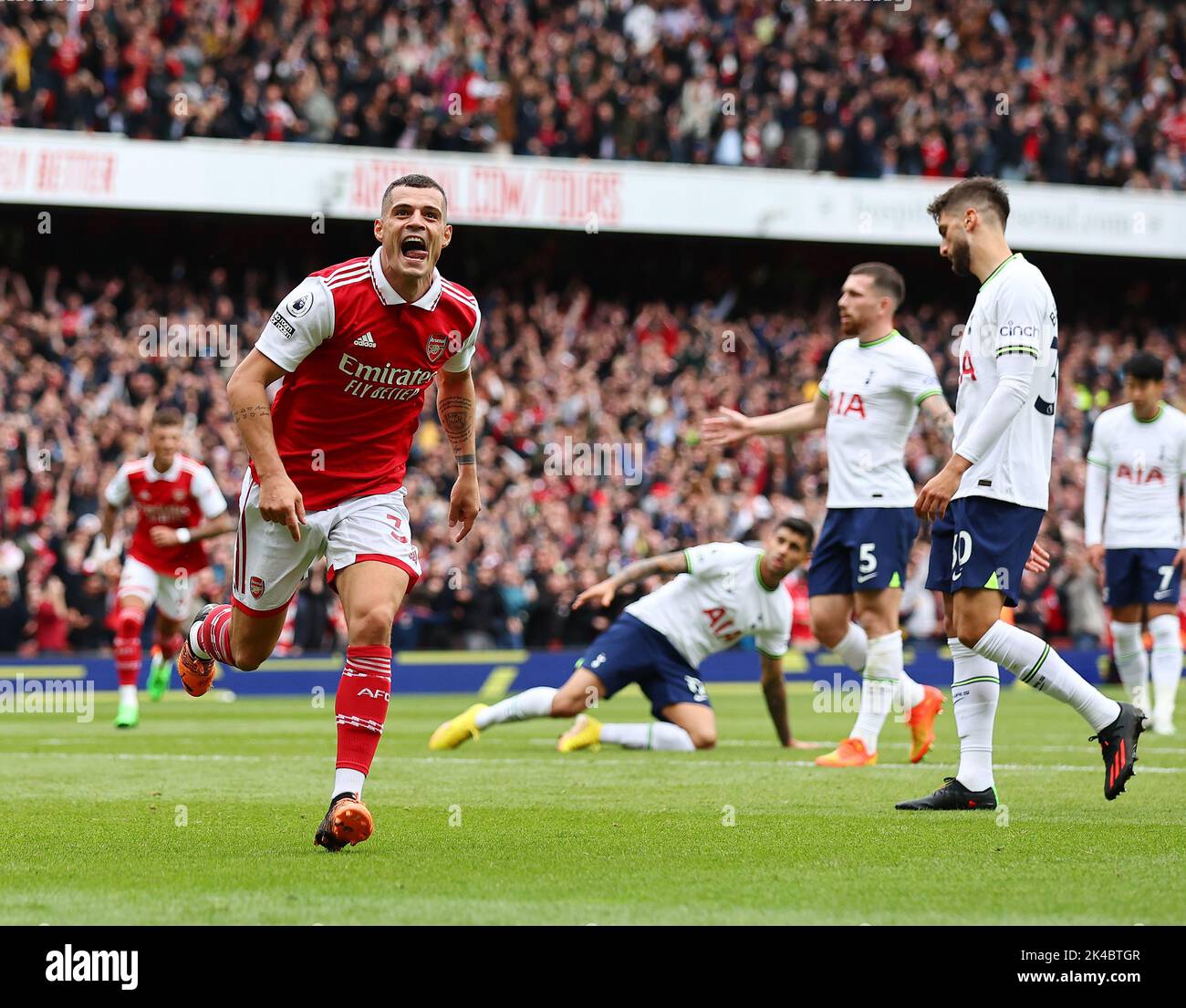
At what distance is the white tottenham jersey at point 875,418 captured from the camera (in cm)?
885

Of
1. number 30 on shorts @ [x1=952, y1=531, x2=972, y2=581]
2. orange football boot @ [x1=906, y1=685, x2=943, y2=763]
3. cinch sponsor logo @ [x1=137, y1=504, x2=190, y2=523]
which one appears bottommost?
orange football boot @ [x1=906, y1=685, x2=943, y2=763]

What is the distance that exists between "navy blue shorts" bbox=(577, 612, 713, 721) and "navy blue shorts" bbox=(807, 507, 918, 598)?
5.54ft

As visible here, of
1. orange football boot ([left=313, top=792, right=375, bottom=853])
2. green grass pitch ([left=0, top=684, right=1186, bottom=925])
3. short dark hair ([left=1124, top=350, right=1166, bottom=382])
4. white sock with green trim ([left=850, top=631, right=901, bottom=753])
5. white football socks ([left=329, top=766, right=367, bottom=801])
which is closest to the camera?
green grass pitch ([left=0, top=684, right=1186, bottom=925])

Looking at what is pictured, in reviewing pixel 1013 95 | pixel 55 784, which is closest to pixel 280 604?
pixel 55 784

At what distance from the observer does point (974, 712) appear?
6539 mm

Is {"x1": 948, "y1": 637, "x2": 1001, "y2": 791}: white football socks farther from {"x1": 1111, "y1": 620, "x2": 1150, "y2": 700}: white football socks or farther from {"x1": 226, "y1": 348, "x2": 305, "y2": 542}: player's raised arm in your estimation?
{"x1": 1111, "y1": 620, "x2": 1150, "y2": 700}: white football socks

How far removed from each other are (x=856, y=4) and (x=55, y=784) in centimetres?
2575

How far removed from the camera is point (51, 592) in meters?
18.2

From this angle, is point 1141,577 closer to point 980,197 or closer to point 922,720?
point 922,720

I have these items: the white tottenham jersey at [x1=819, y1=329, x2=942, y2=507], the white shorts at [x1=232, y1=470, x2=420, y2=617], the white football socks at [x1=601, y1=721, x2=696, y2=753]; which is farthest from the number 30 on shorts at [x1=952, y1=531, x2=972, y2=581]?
the white football socks at [x1=601, y1=721, x2=696, y2=753]

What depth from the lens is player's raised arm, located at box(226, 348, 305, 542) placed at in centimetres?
532

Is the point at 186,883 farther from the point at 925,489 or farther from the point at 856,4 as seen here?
the point at 856,4

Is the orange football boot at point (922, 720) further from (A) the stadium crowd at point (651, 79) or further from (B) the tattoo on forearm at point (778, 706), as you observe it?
(A) the stadium crowd at point (651, 79)

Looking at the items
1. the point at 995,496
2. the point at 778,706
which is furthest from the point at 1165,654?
the point at 995,496
